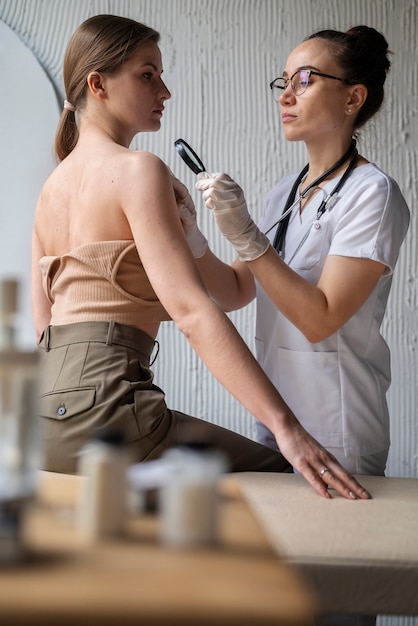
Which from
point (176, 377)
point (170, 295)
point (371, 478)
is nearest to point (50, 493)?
point (170, 295)

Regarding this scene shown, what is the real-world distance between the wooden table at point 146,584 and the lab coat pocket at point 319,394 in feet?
3.72

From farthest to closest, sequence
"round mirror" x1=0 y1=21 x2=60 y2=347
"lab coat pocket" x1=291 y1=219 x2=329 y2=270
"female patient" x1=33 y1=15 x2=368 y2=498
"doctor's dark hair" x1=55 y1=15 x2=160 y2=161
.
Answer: "round mirror" x1=0 y1=21 x2=60 y2=347, "lab coat pocket" x1=291 y1=219 x2=329 y2=270, "doctor's dark hair" x1=55 y1=15 x2=160 y2=161, "female patient" x1=33 y1=15 x2=368 y2=498

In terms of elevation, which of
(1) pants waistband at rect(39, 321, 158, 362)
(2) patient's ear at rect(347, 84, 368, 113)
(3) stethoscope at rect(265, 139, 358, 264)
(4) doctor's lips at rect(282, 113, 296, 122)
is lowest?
(1) pants waistband at rect(39, 321, 158, 362)

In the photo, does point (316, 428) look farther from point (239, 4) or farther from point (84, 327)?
point (239, 4)

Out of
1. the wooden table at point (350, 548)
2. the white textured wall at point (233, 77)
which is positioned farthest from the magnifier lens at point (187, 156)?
the white textured wall at point (233, 77)

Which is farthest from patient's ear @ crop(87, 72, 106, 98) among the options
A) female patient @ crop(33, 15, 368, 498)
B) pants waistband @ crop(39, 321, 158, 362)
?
pants waistband @ crop(39, 321, 158, 362)

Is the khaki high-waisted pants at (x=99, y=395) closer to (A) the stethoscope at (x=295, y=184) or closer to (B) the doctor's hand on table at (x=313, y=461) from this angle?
(B) the doctor's hand on table at (x=313, y=461)

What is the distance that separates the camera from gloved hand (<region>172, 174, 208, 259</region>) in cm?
164

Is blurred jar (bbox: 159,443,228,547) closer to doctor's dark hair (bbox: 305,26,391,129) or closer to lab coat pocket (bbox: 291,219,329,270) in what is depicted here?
lab coat pocket (bbox: 291,219,329,270)

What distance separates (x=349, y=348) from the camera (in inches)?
67.1

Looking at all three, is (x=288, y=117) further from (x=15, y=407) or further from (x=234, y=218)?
(x=15, y=407)

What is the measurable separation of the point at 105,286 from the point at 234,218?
33 centimetres

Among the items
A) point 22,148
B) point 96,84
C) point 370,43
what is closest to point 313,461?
point 96,84

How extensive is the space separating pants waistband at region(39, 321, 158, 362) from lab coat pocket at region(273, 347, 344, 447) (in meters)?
0.42
